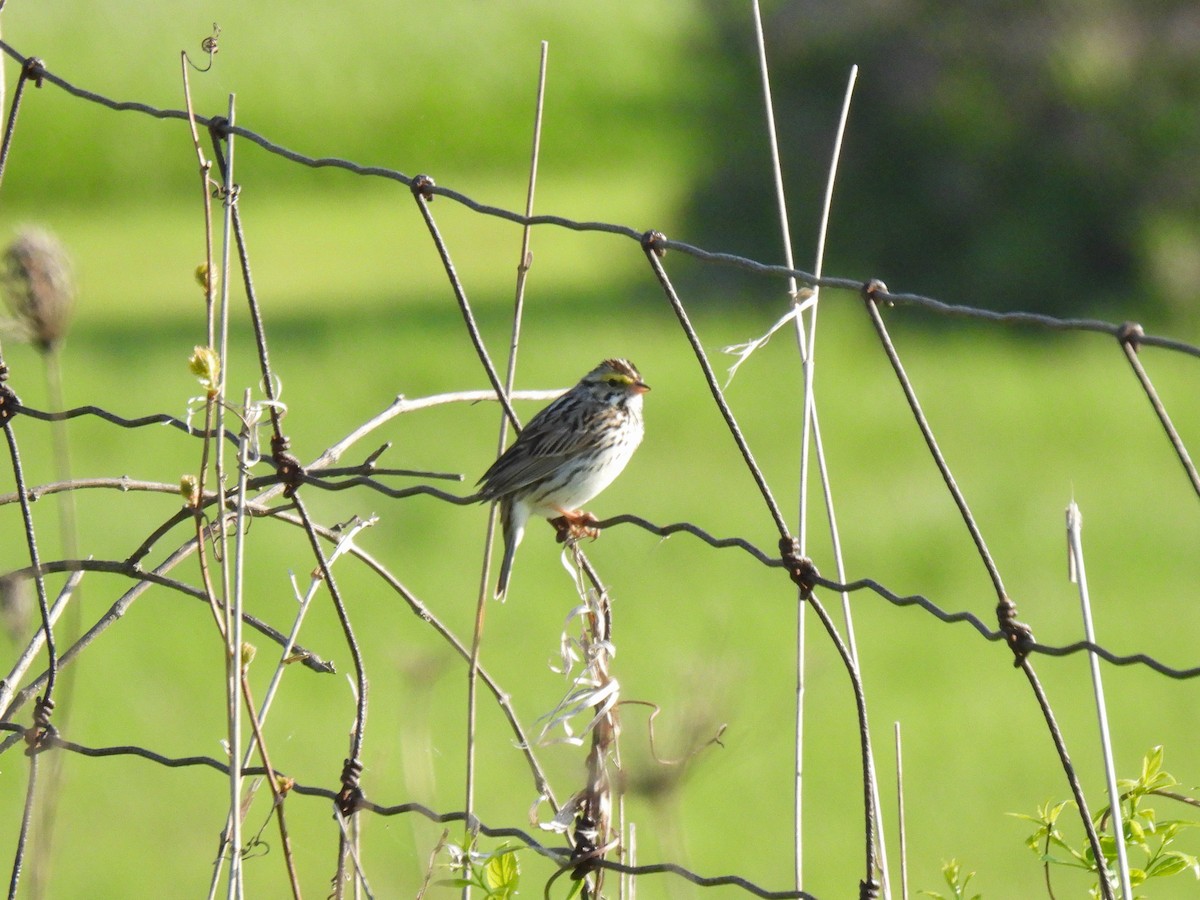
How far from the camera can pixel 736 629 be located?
1022cm

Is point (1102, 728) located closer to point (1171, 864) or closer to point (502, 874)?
point (1171, 864)

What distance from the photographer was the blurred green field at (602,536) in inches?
324

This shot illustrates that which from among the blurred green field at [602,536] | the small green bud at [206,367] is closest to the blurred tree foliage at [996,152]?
the blurred green field at [602,536]

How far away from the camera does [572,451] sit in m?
4.29

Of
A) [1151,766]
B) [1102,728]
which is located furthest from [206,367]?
[1151,766]

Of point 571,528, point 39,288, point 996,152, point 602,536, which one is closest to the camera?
point 39,288

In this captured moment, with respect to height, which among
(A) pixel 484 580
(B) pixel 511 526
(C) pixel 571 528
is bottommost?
(A) pixel 484 580

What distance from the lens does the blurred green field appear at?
8227 mm

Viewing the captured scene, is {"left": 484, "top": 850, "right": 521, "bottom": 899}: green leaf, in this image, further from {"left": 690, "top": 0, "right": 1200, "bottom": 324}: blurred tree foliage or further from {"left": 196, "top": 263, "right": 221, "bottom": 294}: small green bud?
{"left": 690, "top": 0, "right": 1200, "bottom": 324}: blurred tree foliage

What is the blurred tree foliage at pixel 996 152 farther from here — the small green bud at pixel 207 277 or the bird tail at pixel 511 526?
the small green bud at pixel 207 277

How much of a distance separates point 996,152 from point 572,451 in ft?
40.9

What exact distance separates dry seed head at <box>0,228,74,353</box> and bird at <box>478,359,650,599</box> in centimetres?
170

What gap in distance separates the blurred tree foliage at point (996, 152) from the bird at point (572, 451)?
1137 cm

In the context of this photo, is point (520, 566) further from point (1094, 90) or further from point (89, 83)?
point (89, 83)
